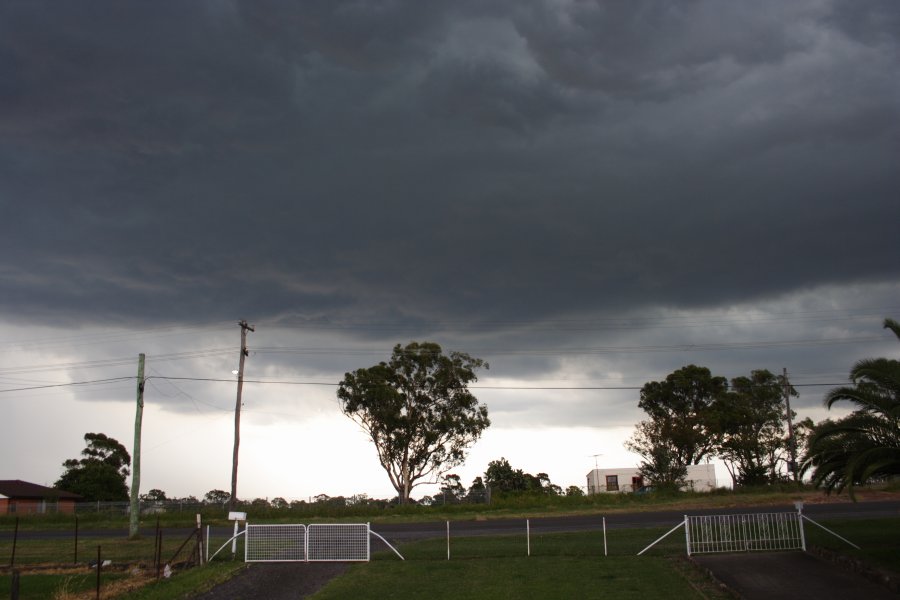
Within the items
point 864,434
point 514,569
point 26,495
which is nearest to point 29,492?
point 26,495

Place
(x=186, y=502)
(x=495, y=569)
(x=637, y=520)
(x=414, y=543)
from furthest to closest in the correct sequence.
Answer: (x=186, y=502)
(x=637, y=520)
(x=414, y=543)
(x=495, y=569)

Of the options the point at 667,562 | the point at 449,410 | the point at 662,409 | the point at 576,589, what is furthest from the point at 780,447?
the point at 576,589

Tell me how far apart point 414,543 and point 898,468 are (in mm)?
16195

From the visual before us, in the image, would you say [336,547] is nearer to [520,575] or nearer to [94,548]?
[520,575]

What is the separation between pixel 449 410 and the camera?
215 feet

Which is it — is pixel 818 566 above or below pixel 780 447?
below

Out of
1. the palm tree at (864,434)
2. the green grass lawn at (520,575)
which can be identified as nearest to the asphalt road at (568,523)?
the green grass lawn at (520,575)

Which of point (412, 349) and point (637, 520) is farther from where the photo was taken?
point (412, 349)

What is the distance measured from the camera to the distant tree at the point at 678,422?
66.5m

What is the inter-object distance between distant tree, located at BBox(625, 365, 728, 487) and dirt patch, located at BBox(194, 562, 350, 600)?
4620 centimetres

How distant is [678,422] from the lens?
6812 cm

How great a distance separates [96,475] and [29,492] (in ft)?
21.0

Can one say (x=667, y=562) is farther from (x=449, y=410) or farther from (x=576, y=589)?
(x=449, y=410)

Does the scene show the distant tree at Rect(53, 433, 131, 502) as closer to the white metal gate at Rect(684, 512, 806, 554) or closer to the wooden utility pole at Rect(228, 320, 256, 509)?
the wooden utility pole at Rect(228, 320, 256, 509)
